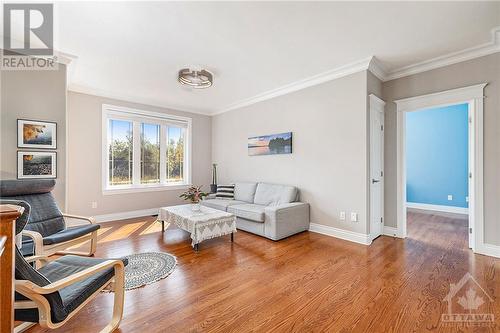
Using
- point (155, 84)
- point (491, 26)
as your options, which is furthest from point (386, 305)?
point (155, 84)

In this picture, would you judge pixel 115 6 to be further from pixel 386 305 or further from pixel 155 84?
pixel 386 305

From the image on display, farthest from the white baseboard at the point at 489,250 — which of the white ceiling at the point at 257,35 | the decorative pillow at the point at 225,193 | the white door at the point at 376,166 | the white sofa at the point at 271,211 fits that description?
the decorative pillow at the point at 225,193

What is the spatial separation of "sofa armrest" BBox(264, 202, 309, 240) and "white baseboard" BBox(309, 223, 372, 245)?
0.20 m

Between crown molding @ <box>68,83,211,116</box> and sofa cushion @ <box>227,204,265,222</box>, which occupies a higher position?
crown molding @ <box>68,83,211,116</box>

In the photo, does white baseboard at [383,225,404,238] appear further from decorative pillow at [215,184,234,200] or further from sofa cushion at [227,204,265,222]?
decorative pillow at [215,184,234,200]

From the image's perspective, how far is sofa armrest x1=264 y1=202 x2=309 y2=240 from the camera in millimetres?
3422

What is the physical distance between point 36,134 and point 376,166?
494 cm

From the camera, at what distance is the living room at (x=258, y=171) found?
A: 1.74 meters

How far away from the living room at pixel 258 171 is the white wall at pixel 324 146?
3 cm

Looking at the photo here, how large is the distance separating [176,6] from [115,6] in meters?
0.59

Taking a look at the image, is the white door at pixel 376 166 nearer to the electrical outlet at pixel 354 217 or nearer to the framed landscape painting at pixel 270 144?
the electrical outlet at pixel 354 217

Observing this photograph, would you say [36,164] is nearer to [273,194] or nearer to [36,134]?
[36,134]

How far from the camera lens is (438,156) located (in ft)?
17.9

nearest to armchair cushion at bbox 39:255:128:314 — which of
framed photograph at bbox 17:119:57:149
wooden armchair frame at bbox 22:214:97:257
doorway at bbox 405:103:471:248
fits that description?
wooden armchair frame at bbox 22:214:97:257
